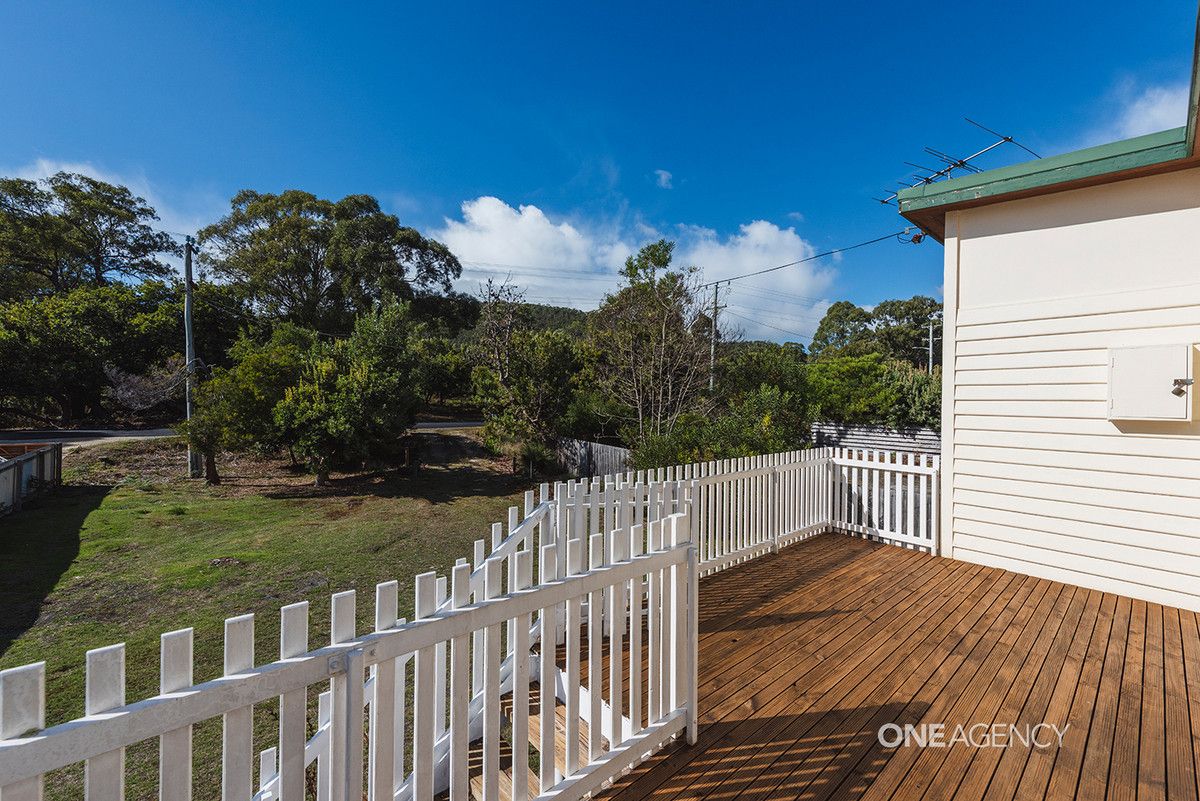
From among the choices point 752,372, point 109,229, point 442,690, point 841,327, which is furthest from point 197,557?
point 841,327

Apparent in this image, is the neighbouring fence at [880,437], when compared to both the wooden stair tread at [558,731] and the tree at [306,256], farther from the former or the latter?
the tree at [306,256]

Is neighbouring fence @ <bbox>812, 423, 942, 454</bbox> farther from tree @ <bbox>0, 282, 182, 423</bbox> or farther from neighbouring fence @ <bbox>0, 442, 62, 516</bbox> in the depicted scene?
tree @ <bbox>0, 282, 182, 423</bbox>

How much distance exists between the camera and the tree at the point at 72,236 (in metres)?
21.3

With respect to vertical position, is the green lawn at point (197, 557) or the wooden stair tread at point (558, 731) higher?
the wooden stair tread at point (558, 731)

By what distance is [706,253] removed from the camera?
Result: 15422 mm

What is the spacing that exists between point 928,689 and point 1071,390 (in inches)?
120

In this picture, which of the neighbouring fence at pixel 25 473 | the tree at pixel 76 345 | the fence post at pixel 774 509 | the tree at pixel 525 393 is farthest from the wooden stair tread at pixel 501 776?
the tree at pixel 76 345

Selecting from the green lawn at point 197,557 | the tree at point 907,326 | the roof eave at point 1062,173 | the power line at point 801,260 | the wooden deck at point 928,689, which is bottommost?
the green lawn at point 197,557

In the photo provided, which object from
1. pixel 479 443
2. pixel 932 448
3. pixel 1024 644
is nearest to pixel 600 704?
pixel 1024 644

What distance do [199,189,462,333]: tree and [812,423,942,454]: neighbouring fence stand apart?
20.4m

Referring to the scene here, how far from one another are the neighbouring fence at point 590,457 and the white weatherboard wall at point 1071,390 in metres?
6.95

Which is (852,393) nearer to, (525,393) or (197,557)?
(525,393)

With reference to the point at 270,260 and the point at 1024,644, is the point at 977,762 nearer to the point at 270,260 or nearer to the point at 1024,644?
the point at 1024,644

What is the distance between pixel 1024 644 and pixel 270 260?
92.5 ft
